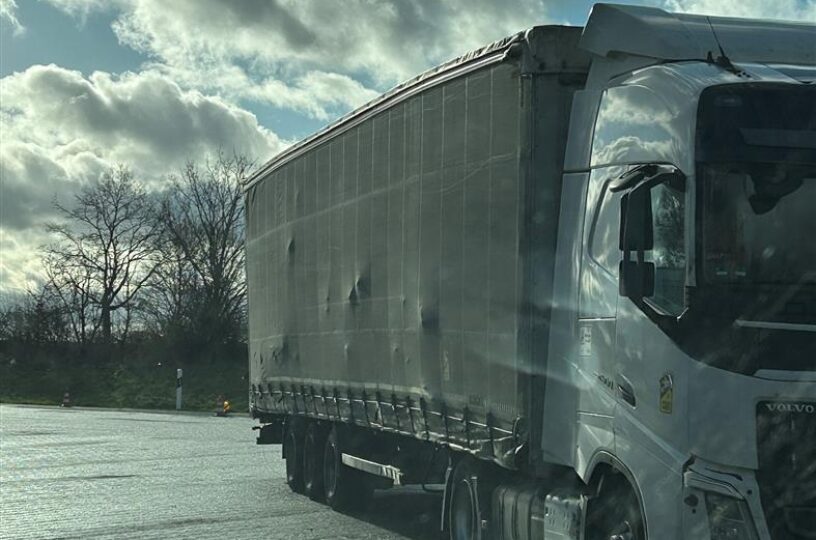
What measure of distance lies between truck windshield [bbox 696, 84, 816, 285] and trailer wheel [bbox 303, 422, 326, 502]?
9079mm

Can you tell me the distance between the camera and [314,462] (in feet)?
47.9

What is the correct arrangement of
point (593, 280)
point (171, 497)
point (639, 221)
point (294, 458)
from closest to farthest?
point (639, 221)
point (593, 280)
point (171, 497)
point (294, 458)

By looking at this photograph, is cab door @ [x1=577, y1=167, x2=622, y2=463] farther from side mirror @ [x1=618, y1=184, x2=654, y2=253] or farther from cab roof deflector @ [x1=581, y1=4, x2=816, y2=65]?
cab roof deflector @ [x1=581, y1=4, x2=816, y2=65]

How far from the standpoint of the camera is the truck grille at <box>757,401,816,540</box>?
230 inches

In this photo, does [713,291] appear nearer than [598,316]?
Yes

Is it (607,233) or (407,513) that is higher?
(607,233)

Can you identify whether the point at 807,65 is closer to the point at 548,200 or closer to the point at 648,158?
the point at 648,158

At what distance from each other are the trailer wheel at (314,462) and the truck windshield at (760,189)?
357 inches

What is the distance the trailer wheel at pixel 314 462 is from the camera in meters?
14.5

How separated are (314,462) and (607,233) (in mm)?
8359

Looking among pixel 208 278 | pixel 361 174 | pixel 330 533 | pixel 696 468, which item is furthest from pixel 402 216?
pixel 208 278

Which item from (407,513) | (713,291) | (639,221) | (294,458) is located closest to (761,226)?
(713,291)

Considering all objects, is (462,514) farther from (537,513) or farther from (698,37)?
(698,37)

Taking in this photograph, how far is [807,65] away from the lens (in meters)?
6.96
